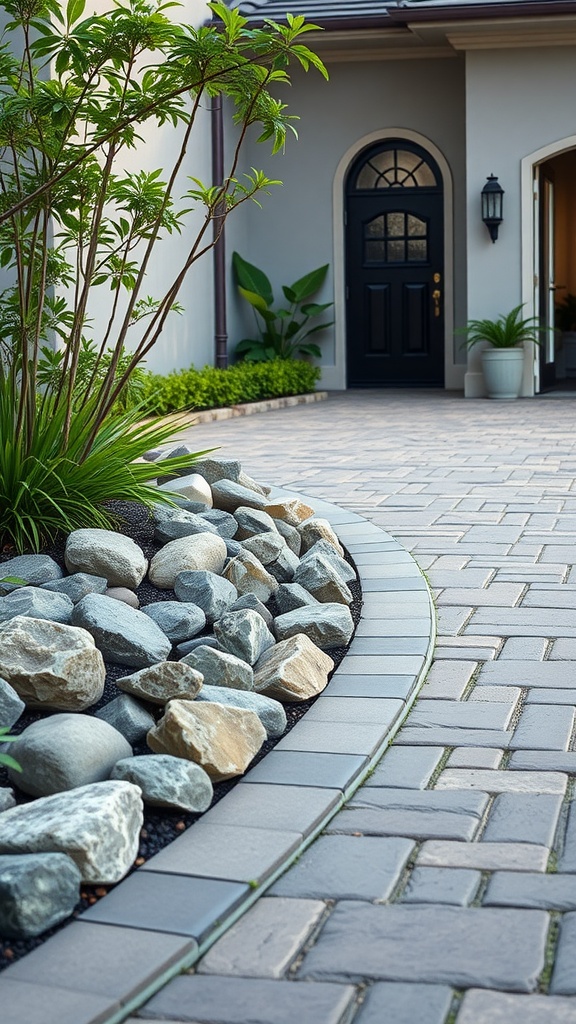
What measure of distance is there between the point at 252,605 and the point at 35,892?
5.89 feet

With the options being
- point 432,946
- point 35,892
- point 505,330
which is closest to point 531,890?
point 432,946

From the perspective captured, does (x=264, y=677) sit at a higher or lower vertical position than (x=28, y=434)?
lower

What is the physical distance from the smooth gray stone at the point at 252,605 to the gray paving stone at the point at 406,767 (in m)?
0.93

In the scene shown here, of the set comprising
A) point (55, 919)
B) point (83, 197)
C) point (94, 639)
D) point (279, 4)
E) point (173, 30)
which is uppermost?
point (279, 4)

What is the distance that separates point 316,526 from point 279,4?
38.3 feet

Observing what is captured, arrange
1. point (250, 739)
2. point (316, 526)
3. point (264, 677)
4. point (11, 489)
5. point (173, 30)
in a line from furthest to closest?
point (316, 526) < point (11, 489) < point (173, 30) < point (264, 677) < point (250, 739)

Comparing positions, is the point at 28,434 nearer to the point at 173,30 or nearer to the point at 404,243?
the point at 173,30

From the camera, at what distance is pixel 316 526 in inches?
192

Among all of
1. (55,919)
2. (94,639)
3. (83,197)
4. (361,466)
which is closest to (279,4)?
(361,466)

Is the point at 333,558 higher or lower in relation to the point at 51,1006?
higher

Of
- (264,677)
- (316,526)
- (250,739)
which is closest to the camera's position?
(250,739)

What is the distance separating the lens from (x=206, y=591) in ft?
12.1

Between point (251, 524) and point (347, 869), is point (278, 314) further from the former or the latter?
point (347, 869)

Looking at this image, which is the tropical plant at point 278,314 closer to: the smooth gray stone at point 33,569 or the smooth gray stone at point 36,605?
the smooth gray stone at point 33,569
